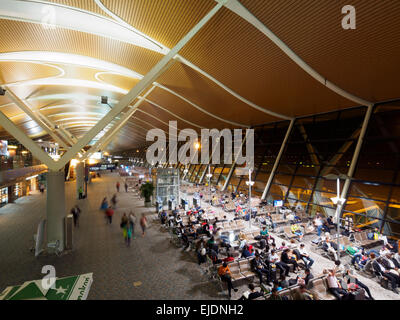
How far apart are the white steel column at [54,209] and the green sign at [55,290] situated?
2.42 m

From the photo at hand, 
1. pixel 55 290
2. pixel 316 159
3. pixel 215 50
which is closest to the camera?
pixel 55 290

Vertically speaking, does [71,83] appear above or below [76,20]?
below

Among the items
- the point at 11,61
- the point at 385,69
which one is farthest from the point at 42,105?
the point at 385,69

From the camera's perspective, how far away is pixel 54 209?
8.98 m

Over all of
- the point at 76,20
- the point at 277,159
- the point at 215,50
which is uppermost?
the point at 76,20

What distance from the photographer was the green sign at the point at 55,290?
588 centimetres

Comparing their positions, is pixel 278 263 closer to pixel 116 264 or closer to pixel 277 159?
pixel 116 264

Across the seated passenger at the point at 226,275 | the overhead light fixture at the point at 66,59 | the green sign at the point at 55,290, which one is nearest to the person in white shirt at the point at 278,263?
the seated passenger at the point at 226,275

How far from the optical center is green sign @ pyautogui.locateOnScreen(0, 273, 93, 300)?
588cm

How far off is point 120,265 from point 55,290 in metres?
2.02

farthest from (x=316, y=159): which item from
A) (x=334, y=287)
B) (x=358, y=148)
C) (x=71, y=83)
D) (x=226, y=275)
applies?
(x=71, y=83)

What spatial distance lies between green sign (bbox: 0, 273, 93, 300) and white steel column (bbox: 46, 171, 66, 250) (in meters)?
2.42

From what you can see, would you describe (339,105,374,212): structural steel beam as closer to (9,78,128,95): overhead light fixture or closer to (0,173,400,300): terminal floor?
(0,173,400,300): terminal floor

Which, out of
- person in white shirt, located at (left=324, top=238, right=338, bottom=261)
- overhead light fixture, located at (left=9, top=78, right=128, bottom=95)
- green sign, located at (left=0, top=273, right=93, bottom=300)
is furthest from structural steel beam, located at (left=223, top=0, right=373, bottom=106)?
overhead light fixture, located at (left=9, top=78, right=128, bottom=95)
